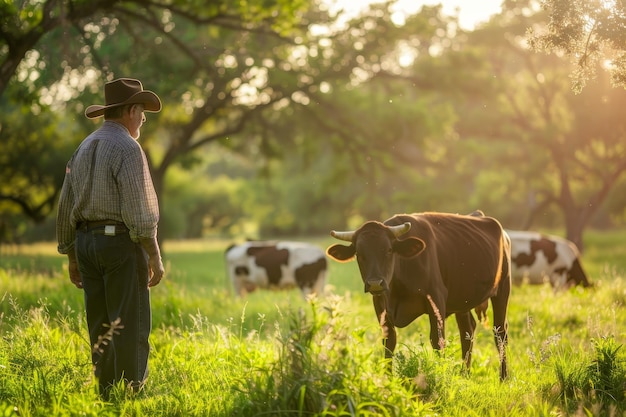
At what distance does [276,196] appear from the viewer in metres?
57.6

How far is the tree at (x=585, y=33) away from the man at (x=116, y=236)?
390 cm

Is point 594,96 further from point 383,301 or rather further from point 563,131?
point 383,301

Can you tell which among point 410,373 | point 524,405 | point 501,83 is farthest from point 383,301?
point 501,83

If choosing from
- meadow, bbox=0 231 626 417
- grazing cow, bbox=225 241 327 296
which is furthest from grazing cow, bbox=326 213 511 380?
grazing cow, bbox=225 241 327 296

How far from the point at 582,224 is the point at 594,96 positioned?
474 cm

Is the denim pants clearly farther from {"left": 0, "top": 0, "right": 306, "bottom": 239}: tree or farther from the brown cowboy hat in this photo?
{"left": 0, "top": 0, "right": 306, "bottom": 239}: tree

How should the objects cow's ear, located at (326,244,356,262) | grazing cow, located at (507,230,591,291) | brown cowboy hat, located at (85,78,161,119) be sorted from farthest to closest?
1. grazing cow, located at (507,230,591,291)
2. cow's ear, located at (326,244,356,262)
3. brown cowboy hat, located at (85,78,161,119)

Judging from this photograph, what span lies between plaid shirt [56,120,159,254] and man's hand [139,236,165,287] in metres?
0.07

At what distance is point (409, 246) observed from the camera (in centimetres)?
679

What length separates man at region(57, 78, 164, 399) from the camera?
5.44m

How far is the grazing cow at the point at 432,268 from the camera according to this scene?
6.77m

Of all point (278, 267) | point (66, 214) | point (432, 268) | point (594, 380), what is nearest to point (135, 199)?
point (66, 214)

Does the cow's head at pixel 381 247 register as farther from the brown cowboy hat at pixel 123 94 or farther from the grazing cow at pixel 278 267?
the grazing cow at pixel 278 267

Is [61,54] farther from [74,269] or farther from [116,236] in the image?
[116,236]
